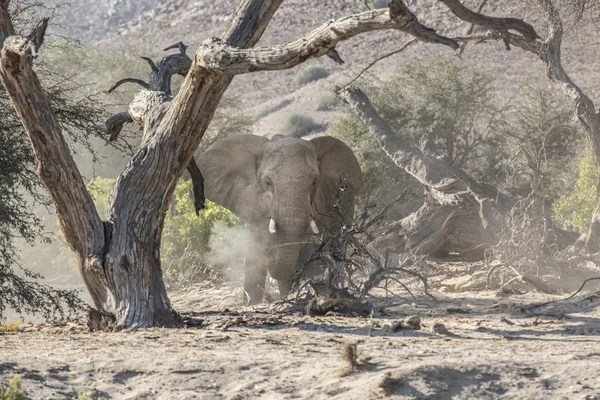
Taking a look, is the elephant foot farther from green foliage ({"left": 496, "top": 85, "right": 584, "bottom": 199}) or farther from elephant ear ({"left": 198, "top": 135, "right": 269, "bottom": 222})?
green foliage ({"left": 496, "top": 85, "right": 584, "bottom": 199})

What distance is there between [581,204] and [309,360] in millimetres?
11791

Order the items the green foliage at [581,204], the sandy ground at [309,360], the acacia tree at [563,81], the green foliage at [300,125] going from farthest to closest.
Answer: the green foliage at [300,125] < the green foliage at [581,204] < the acacia tree at [563,81] < the sandy ground at [309,360]

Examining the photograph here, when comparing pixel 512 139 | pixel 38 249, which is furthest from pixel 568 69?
pixel 38 249

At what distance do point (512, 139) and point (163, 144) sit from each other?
1511cm

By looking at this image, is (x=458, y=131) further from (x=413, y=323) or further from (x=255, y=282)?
(x=413, y=323)

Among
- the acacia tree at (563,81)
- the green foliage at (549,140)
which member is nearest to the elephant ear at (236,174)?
the acacia tree at (563,81)

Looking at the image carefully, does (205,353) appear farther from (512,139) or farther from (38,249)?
(38,249)

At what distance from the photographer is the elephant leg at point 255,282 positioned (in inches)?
522

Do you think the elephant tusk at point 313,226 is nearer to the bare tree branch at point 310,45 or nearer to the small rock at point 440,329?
the small rock at point 440,329

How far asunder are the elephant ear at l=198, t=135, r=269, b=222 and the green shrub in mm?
36554

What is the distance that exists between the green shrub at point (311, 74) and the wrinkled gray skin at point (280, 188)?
36.4 meters

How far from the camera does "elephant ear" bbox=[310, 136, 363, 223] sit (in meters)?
14.0

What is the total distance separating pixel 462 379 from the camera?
5.95 metres

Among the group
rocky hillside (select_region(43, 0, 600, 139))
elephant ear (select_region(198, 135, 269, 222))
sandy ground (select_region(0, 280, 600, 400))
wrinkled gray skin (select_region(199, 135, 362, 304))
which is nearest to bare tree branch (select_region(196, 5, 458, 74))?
sandy ground (select_region(0, 280, 600, 400))
